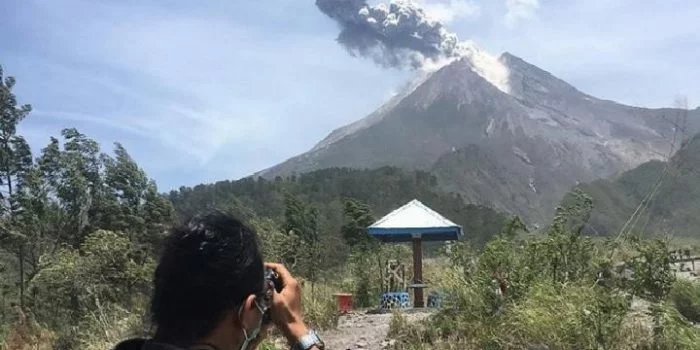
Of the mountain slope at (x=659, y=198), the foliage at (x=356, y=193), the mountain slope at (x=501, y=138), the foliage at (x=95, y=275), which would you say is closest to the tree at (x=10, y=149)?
the foliage at (x=95, y=275)

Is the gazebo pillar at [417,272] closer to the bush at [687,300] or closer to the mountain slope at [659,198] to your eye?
the mountain slope at [659,198]

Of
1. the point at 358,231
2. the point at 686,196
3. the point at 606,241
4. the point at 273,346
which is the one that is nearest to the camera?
the point at 273,346

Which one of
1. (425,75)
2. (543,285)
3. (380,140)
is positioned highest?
(425,75)

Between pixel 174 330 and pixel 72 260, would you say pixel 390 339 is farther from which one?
pixel 174 330

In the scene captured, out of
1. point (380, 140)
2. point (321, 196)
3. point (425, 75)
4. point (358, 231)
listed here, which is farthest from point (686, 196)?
point (425, 75)

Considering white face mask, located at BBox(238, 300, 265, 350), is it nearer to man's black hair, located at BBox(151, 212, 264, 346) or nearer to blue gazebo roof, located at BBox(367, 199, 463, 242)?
man's black hair, located at BBox(151, 212, 264, 346)

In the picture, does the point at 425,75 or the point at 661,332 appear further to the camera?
the point at 425,75

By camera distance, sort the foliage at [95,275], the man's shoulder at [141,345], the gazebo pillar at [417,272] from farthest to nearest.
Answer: the gazebo pillar at [417,272] → the foliage at [95,275] → the man's shoulder at [141,345]
